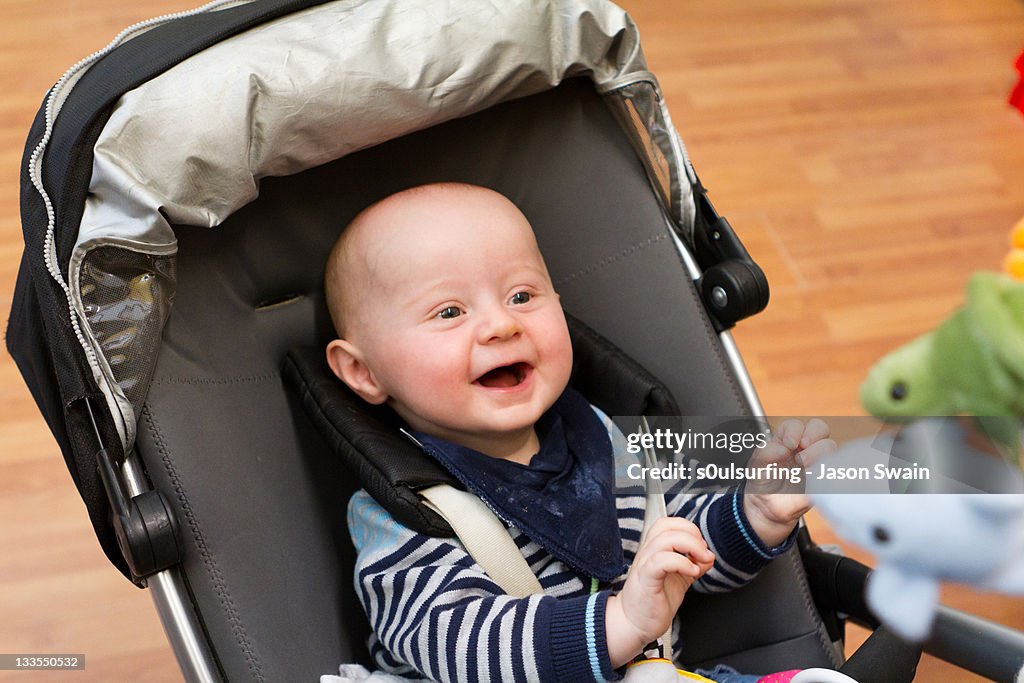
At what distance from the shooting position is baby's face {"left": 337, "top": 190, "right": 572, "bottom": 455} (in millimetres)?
947

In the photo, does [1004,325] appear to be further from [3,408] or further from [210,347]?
[3,408]

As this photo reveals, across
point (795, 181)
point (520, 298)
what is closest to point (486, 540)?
point (520, 298)

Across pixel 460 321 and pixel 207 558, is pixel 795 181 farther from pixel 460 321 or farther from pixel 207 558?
pixel 207 558

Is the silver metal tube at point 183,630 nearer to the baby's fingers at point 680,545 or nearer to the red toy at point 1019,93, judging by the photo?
the baby's fingers at point 680,545

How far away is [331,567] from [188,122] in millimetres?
401

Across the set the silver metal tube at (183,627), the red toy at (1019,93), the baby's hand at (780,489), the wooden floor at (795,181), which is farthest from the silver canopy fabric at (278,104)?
the wooden floor at (795,181)

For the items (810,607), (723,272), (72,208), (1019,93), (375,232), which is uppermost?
(1019,93)

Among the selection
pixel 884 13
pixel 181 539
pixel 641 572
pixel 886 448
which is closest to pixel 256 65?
pixel 181 539

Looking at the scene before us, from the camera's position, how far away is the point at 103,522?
0.94 meters

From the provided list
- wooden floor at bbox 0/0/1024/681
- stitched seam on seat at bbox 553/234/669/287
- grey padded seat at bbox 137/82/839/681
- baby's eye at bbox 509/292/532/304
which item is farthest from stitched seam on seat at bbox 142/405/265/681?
wooden floor at bbox 0/0/1024/681

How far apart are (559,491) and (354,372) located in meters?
0.22

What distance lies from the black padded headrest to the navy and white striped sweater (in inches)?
1.3

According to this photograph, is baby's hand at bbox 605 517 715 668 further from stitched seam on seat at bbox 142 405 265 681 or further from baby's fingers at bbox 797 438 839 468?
stitched seam on seat at bbox 142 405 265 681

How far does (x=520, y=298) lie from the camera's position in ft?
3.27
